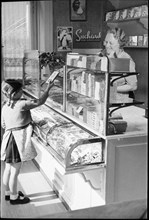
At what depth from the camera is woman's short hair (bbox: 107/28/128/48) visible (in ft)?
5.86

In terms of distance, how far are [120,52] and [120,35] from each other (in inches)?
3.4

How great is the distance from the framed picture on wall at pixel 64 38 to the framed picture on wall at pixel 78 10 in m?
0.06

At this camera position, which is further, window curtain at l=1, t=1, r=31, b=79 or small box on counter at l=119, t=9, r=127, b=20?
small box on counter at l=119, t=9, r=127, b=20

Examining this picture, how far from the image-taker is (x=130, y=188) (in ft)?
5.78

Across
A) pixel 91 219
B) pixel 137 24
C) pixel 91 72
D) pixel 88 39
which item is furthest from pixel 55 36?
pixel 91 219

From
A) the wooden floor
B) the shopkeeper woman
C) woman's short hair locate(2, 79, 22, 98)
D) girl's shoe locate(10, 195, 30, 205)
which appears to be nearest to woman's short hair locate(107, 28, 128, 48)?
the shopkeeper woman

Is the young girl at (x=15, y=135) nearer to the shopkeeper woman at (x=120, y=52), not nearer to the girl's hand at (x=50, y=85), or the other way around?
the girl's hand at (x=50, y=85)

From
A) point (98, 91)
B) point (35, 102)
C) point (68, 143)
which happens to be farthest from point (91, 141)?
point (35, 102)

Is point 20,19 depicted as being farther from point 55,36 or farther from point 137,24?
point 137,24

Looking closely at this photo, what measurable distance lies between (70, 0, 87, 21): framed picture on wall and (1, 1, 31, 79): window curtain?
0.22m

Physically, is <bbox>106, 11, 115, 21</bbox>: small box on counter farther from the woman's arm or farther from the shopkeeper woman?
the woman's arm

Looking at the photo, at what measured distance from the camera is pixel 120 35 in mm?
1835

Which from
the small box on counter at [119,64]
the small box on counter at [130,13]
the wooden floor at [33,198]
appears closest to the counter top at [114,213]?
the wooden floor at [33,198]

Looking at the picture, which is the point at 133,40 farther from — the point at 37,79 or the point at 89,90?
the point at 37,79
